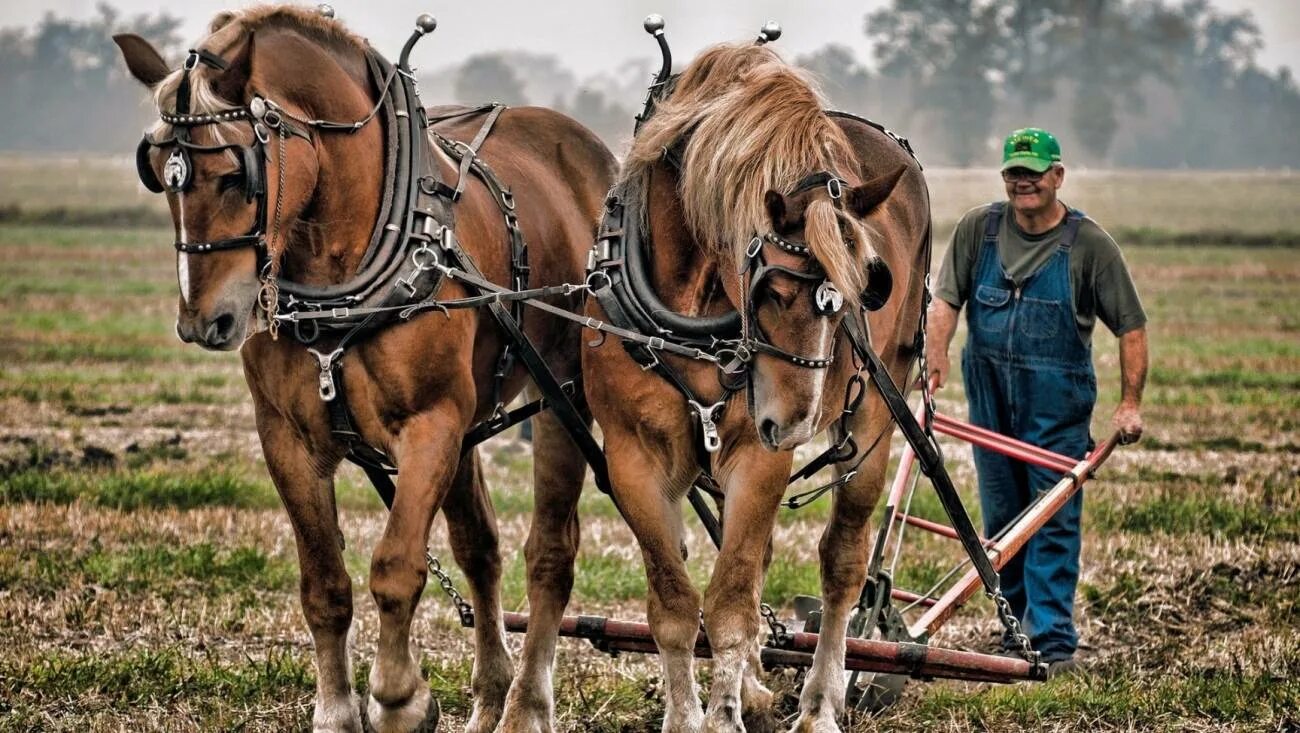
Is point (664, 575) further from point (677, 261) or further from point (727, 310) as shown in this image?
point (677, 261)

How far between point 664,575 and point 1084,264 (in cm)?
284

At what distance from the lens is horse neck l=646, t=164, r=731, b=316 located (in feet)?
16.3

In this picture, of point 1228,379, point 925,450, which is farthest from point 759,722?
point 1228,379

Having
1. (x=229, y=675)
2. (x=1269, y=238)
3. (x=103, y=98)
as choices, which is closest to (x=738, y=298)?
(x=229, y=675)

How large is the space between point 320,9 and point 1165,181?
2793 inches

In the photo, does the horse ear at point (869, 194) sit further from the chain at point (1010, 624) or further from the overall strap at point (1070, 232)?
the overall strap at point (1070, 232)

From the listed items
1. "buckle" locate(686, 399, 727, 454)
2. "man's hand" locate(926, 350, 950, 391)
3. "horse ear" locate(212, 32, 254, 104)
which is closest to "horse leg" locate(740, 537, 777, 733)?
"buckle" locate(686, 399, 727, 454)

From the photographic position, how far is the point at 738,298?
4797 mm

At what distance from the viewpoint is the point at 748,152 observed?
4766 millimetres

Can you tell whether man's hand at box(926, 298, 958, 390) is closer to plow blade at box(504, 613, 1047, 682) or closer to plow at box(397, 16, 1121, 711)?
plow at box(397, 16, 1121, 711)

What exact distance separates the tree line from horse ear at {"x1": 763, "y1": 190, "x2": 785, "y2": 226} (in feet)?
236

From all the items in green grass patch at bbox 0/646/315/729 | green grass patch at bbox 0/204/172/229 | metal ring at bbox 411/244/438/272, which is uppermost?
green grass patch at bbox 0/204/172/229

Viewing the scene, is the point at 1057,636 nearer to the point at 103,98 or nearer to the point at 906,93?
the point at 906,93

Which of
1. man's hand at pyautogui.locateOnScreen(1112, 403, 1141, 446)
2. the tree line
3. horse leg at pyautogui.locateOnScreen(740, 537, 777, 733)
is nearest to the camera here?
horse leg at pyautogui.locateOnScreen(740, 537, 777, 733)
